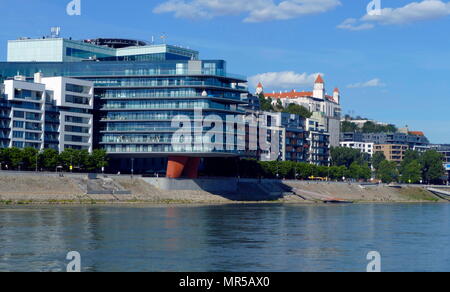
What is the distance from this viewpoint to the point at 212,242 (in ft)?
249

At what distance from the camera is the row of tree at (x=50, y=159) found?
153875 millimetres

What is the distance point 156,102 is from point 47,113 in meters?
23.1

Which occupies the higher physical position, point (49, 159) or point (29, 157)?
point (29, 157)

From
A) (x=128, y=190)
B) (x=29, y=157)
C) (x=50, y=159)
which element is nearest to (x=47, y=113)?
(x=50, y=159)

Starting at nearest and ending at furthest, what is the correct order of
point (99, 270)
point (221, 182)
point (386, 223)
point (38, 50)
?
point (99, 270) → point (386, 223) → point (221, 182) → point (38, 50)

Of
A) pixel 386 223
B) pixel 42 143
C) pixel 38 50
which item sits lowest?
pixel 386 223

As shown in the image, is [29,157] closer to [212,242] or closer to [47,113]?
[47,113]

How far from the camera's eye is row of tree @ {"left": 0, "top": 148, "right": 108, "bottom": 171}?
15388cm

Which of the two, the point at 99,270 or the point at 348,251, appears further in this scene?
the point at 348,251
